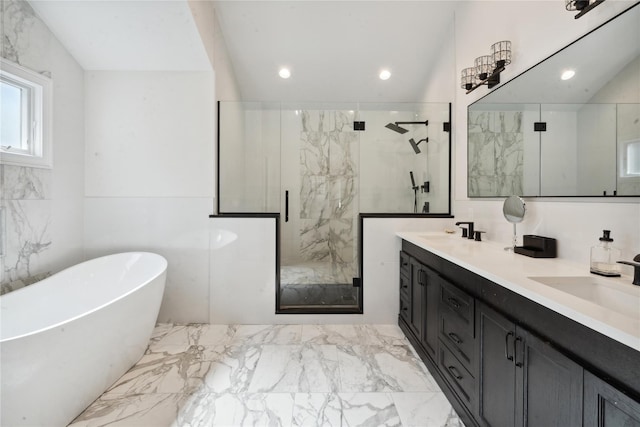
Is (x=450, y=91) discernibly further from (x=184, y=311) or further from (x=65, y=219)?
(x=65, y=219)

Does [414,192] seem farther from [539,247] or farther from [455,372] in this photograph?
[455,372]

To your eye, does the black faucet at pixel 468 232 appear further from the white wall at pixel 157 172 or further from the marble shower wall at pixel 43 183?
the marble shower wall at pixel 43 183

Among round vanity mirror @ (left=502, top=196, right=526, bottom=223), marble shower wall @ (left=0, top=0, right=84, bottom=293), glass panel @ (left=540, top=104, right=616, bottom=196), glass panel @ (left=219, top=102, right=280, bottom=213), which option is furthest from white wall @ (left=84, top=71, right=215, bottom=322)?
glass panel @ (left=540, top=104, right=616, bottom=196)

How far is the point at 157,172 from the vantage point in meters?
2.60

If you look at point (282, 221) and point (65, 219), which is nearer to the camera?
point (65, 219)

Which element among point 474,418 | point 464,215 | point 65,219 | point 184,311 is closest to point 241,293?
point 184,311

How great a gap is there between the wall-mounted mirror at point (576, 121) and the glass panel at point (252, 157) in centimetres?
194

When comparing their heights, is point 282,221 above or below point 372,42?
→ below

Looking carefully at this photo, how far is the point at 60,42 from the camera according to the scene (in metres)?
2.32

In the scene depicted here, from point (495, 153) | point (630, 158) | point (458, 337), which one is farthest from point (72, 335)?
point (495, 153)

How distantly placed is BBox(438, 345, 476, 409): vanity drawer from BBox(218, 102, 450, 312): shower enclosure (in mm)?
1208

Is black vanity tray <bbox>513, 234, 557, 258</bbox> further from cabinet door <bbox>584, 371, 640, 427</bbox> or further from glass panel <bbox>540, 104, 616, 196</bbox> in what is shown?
cabinet door <bbox>584, 371, 640, 427</bbox>

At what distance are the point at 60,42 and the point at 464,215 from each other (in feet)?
12.4

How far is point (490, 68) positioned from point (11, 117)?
11.6 feet
